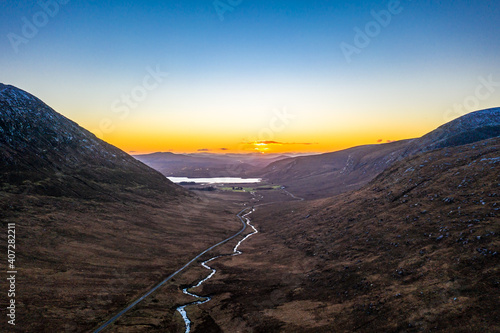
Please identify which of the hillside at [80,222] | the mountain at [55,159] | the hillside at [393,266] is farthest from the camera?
the mountain at [55,159]

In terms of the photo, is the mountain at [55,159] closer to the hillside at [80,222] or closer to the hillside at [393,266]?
the hillside at [80,222]

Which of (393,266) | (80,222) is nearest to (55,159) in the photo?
(80,222)

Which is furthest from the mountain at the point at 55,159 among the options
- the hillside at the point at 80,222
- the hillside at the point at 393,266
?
the hillside at the point at 393,266

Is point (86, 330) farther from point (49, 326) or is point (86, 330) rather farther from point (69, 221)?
point (69, 221)

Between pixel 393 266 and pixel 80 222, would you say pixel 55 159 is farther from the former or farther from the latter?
pixel 393 266

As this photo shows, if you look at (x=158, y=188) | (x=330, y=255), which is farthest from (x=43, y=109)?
(x=330, y=255)

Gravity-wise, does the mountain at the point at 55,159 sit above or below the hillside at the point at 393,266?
above
